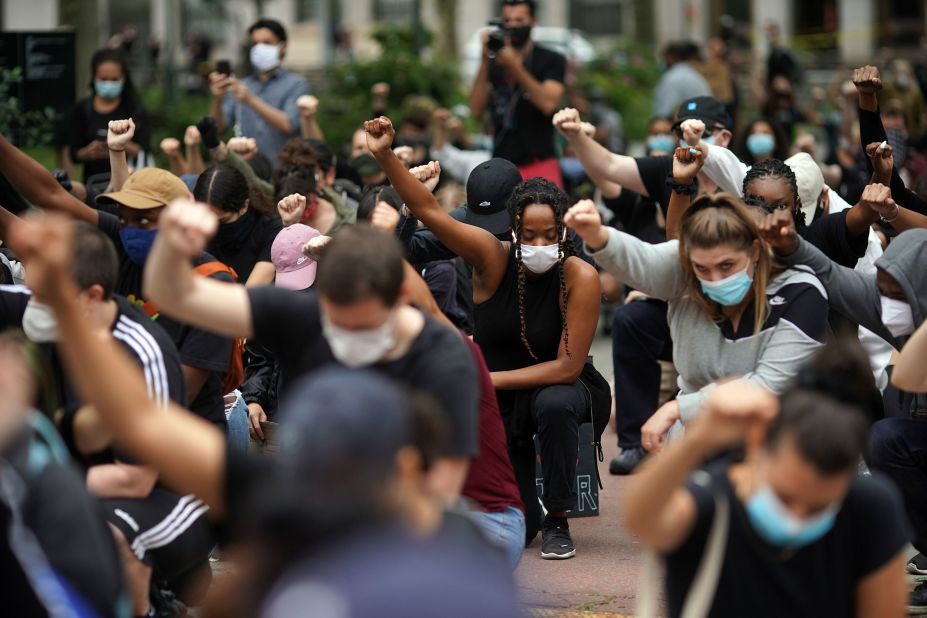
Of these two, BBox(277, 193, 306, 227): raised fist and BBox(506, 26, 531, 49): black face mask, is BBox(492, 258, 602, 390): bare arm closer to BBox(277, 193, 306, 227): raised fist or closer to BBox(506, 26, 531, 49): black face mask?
BBox(277, 193, 306, 227): raised fist

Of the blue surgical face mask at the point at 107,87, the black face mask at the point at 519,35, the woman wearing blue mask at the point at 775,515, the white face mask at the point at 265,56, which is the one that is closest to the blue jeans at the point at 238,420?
the woman wearing blue mask at the point at 775,515

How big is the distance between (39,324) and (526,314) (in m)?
2.18

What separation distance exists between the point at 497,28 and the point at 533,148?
2.68 feet

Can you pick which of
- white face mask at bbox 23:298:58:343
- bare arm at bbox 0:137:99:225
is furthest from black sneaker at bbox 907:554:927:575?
bare arm at bbox 0:137:99:225

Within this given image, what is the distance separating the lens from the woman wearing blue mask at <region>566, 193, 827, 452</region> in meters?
4.76

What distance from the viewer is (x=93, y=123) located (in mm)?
9211

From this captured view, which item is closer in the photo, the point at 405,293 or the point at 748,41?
the point at 405,293

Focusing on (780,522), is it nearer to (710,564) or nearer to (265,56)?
(710,564)

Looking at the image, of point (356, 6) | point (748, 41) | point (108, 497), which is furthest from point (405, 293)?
point (356, 6)

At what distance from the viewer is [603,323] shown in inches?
446

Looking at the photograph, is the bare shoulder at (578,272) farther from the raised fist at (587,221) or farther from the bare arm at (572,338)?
the raised fist at (587,221)

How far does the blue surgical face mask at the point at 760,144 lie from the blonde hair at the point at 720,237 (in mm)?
4604

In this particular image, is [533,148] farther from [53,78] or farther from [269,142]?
[53,78]

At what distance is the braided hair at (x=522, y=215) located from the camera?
5.80 metres
